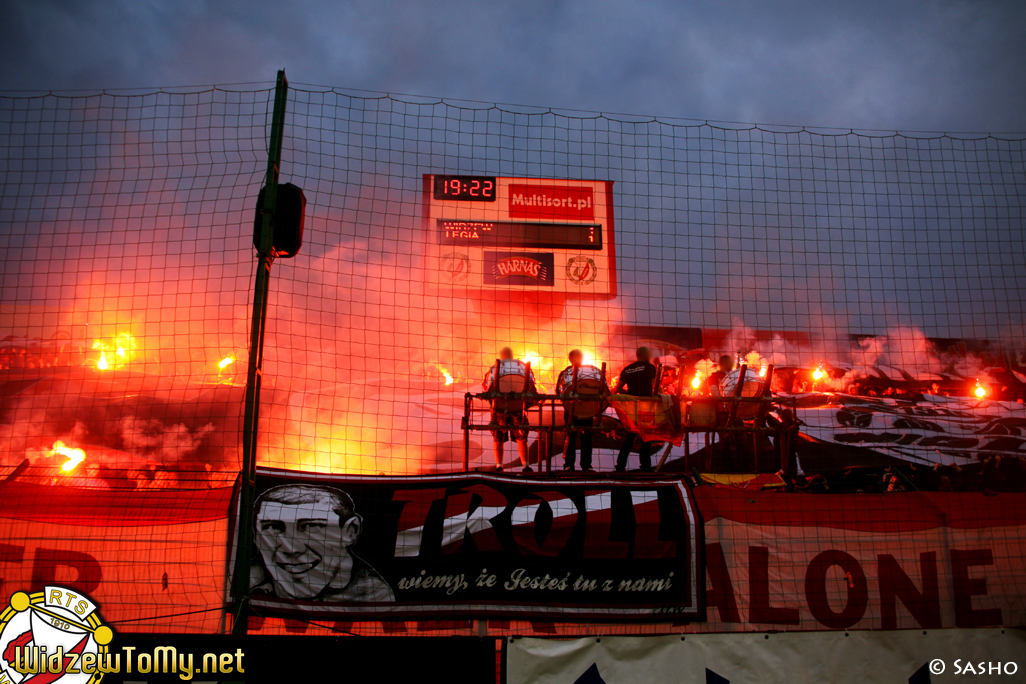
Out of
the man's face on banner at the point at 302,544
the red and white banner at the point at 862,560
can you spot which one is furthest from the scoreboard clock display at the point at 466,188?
the red and white banner at the point at 862,560

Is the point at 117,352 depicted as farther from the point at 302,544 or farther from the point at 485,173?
the point at 485,173

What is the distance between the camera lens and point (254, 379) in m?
3.45

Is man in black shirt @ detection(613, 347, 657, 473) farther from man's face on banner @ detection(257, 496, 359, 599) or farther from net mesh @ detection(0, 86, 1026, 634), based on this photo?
man's face on banner @ detection(257, 496, 359, 599)

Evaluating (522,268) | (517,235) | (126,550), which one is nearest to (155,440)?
(126,550)

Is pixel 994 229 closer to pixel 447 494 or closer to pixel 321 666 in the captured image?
pixel 447 494

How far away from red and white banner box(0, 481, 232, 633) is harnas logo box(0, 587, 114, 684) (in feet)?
1.27

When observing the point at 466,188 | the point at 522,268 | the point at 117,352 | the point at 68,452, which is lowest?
the point at 68,452

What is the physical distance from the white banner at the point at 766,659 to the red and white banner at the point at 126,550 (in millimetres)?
2282

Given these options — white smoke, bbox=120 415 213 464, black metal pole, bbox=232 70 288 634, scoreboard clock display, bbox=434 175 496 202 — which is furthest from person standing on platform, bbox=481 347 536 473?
white smoke, bbox=120 415 213 464

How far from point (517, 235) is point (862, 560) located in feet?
25.4

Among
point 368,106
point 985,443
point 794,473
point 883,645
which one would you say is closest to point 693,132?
point 368,106

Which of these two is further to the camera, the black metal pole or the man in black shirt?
the man in black shirt

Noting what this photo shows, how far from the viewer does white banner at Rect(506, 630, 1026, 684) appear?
357cm

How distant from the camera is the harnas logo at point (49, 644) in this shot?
323 cm
